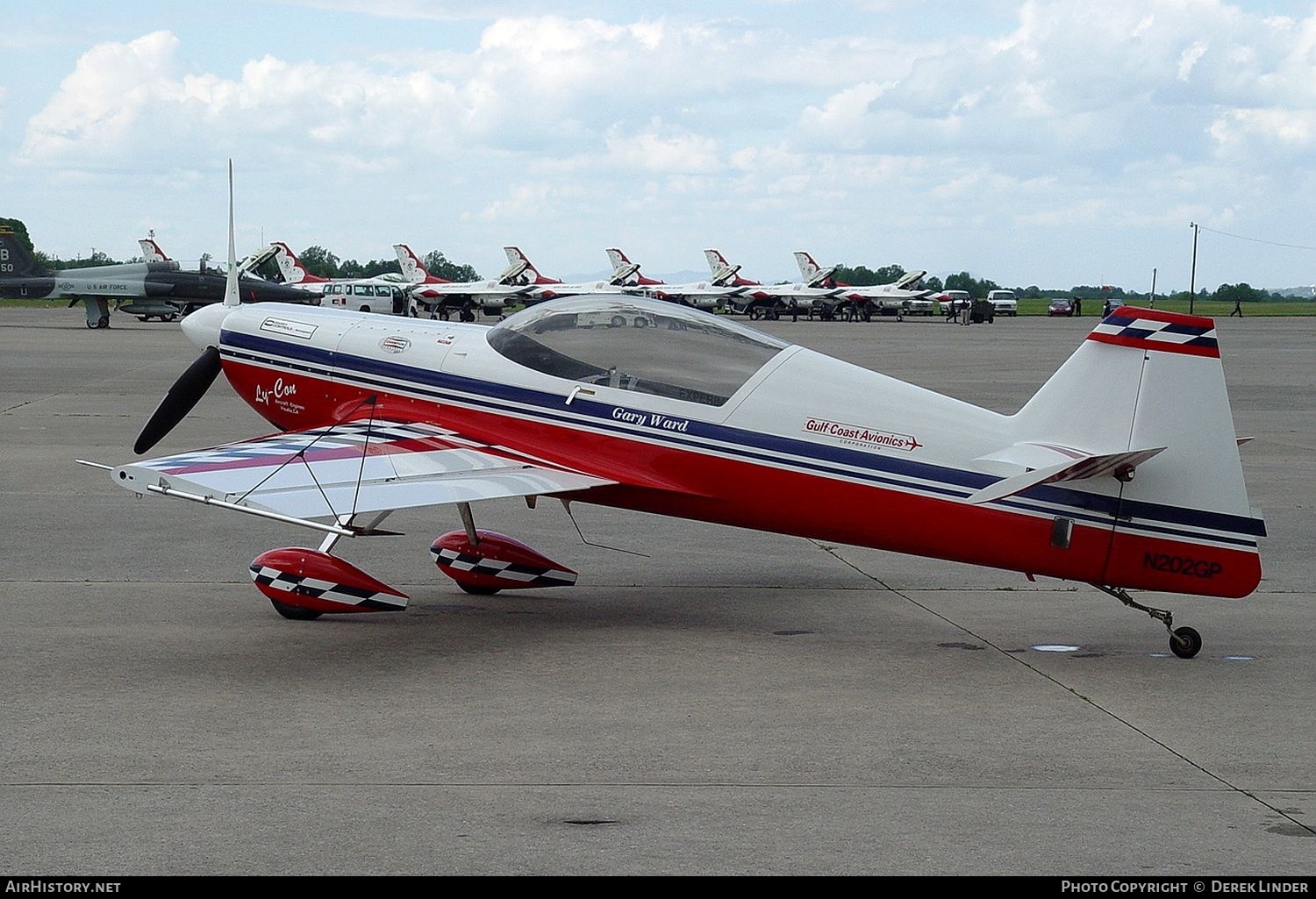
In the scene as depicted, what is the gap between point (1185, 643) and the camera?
24.8 ft

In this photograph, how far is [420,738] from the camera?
234 inches

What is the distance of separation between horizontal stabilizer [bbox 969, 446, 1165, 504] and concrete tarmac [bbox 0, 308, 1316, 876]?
0.47m

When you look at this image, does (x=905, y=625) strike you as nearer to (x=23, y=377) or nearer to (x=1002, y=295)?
(x=23, y=377)

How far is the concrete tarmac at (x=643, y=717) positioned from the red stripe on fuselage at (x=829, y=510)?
228 mm

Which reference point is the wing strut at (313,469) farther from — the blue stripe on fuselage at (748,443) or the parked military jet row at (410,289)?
A: the parked military jet row at (410,289)

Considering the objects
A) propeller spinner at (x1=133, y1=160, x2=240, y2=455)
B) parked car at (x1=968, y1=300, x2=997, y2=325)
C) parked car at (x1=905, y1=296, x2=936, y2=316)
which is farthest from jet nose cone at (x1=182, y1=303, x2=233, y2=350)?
parked car at (x1=905, y1=296, x2=936, y2=316)

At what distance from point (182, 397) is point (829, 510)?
17.0ft

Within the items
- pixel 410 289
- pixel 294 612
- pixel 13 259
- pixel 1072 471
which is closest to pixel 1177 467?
pixel 1072 471

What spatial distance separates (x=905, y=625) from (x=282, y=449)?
155 inches

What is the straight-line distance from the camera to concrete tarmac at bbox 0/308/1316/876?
4.69m

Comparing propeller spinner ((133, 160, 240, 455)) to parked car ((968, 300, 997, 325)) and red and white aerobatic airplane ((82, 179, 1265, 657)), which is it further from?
parked car ((968, 300, 997, 325))

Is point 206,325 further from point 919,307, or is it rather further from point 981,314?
point 919,307

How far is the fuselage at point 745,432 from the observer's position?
730 cm
